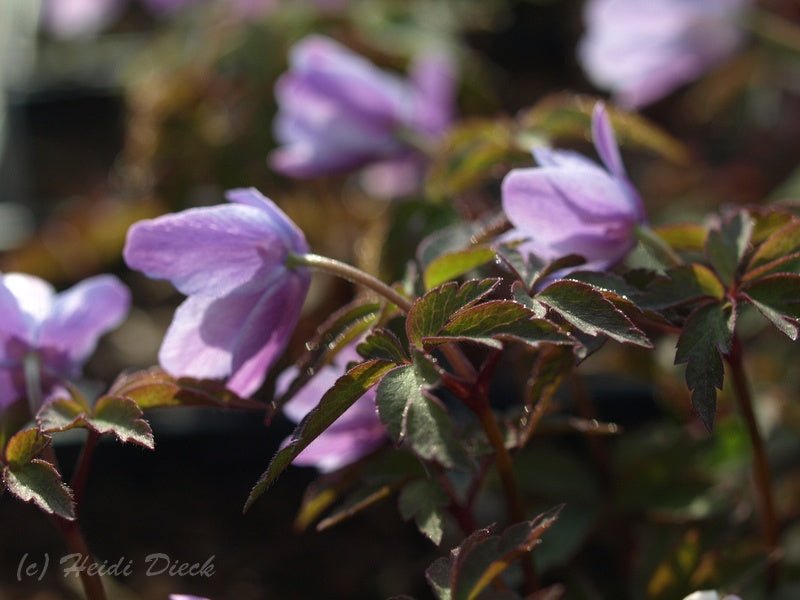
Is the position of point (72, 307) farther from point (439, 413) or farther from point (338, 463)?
point (439, 413)

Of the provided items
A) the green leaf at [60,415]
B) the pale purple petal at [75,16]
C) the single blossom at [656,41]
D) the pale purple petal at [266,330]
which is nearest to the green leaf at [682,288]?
the pale purple petal at [266,330]

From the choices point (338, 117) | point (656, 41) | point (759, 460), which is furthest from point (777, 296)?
point (656, 41)

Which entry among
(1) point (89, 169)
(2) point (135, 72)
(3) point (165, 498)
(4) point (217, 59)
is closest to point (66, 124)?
(1) point (89, 169)

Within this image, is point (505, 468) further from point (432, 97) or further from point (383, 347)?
point (432, 97)

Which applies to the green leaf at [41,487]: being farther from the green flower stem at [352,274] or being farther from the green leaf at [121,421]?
the green flower stem at [352,274]

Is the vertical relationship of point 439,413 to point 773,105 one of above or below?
above
